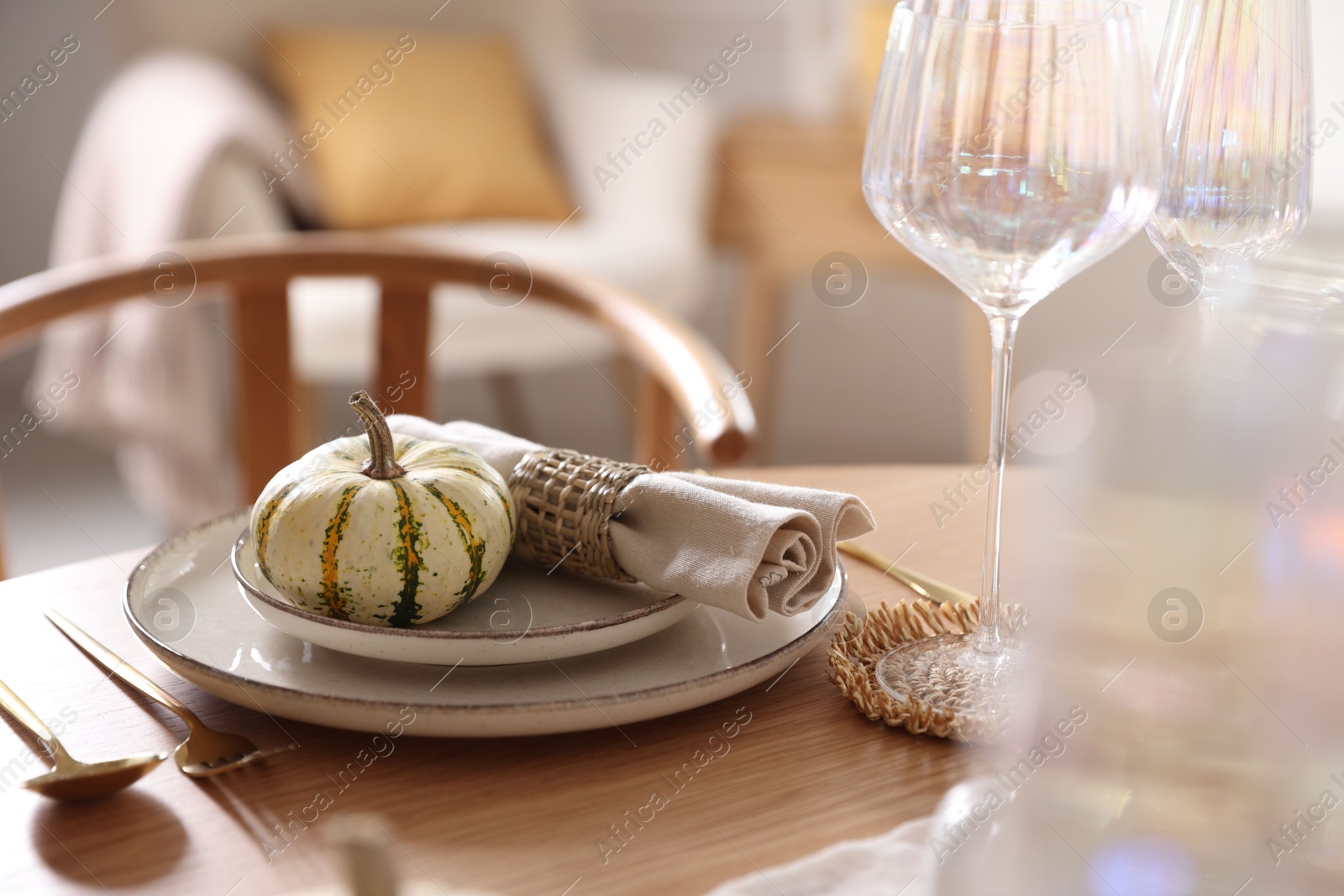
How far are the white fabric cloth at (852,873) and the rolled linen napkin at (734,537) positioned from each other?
11cm

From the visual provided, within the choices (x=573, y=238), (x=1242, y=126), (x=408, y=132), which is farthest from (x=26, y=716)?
(x=408, y=132)

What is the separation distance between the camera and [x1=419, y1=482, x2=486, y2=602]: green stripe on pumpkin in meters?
0.48

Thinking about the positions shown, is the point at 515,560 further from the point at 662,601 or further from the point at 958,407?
the point at 958,407

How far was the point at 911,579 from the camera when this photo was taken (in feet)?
2.05

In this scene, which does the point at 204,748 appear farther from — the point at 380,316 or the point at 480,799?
the point at 380,316

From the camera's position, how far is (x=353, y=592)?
18.6 inches

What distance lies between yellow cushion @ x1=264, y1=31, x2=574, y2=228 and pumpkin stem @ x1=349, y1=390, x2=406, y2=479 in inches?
68.1

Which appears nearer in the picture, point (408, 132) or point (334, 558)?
point (334, 558)

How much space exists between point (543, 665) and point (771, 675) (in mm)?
86

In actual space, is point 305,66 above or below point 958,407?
above

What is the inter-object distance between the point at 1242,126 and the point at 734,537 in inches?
9.9

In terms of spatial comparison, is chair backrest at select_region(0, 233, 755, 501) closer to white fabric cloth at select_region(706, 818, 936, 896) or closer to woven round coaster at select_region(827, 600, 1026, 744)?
woven round coaster at select_region(827, 600, 1026, 744)

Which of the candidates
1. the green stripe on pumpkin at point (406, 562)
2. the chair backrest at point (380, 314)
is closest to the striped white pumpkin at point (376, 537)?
the green stripe on pumpkin at point (406, 562)

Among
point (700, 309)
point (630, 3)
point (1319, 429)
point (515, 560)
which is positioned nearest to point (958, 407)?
point (700, 309)
